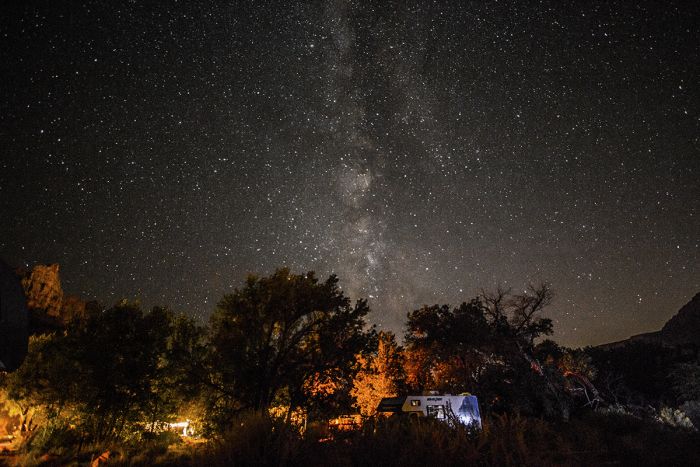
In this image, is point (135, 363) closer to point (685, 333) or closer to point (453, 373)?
point (453, 373)

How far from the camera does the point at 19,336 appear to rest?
1.81m

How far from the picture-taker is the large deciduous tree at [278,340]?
1823 centimetres

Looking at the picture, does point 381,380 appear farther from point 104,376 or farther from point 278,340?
point 104,376

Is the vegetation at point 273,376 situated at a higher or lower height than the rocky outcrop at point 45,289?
lower

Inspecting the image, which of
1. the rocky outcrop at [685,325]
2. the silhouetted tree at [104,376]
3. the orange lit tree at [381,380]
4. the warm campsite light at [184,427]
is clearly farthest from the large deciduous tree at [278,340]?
the rocky outcrop at [685,325]

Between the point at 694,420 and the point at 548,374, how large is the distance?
24.9ft

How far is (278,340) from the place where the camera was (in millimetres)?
20344

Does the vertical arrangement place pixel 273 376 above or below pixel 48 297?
below

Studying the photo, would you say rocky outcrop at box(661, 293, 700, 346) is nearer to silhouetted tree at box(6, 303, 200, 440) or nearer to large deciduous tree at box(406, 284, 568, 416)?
large deciduous tree at box(406, 284, 568, 416)

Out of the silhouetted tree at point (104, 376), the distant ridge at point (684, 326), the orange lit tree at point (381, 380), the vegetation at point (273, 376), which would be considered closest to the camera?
the vegetation at point (273, 376)

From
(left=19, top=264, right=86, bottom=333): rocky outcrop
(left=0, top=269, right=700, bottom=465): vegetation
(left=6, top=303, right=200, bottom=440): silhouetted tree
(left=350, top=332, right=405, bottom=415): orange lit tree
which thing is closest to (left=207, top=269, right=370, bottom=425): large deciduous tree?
(left=0, top=269, right=700, bottom=465): vegetation

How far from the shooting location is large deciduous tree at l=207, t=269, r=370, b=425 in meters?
18.2

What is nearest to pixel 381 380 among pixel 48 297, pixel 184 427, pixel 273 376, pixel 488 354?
pixel 488 354

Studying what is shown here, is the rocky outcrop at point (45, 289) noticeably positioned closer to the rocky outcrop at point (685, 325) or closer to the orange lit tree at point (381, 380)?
the orange lit tree at point (381, 380)
